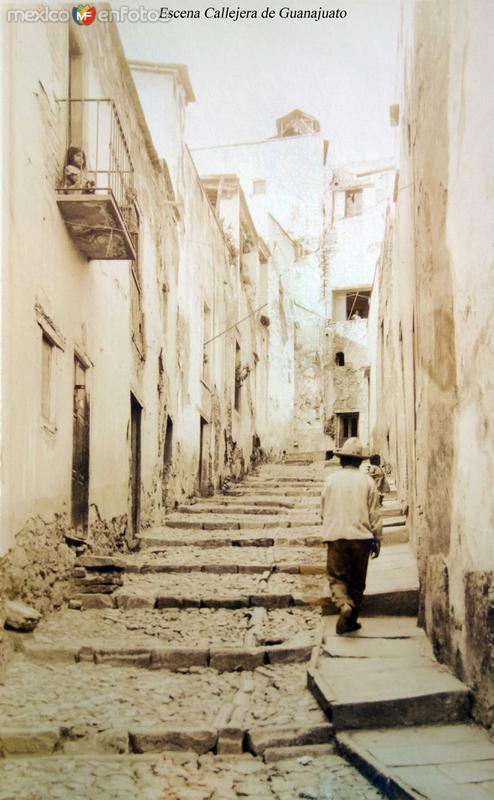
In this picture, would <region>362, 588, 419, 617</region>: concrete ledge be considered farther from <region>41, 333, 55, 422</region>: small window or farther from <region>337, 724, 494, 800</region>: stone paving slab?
<region>41, 333, 55, 422</region>: small window

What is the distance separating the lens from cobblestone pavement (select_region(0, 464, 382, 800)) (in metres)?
3.55

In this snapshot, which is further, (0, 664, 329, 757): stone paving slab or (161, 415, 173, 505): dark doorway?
(161, 415, 173, 505): dark doorway

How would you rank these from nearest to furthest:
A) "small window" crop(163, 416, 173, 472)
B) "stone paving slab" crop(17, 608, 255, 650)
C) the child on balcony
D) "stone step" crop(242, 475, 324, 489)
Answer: "stone paving slab" crop(17, 608, 255, 650) → the child on balcony → "small window" crop(163, 416, 173, 472) → "stone step" crop(242, 475, 324, 489)

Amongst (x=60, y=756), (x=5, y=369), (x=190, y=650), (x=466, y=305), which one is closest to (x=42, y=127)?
(x=5, y=369)

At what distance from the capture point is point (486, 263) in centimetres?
371

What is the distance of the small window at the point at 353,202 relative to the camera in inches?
1140

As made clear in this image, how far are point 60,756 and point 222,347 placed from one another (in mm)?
13049

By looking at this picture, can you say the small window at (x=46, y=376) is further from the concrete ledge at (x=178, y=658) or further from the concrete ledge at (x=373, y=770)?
the concrete ledge at (x=373, y=770)

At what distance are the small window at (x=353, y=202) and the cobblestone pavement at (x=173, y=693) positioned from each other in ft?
73.8

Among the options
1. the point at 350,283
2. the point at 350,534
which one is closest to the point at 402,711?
the point at 350,534

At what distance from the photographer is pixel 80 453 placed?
7371 millimetres

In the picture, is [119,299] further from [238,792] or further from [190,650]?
[238,792]

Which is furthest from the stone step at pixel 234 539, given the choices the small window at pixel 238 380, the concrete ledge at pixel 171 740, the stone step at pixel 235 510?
the small window at pixel 238 380

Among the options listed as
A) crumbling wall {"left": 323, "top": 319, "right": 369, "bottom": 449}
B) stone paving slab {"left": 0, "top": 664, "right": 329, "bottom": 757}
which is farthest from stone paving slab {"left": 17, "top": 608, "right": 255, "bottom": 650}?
crumbling wall {"left": 323, "top": 319, "right": 369, "bottom": 449}
